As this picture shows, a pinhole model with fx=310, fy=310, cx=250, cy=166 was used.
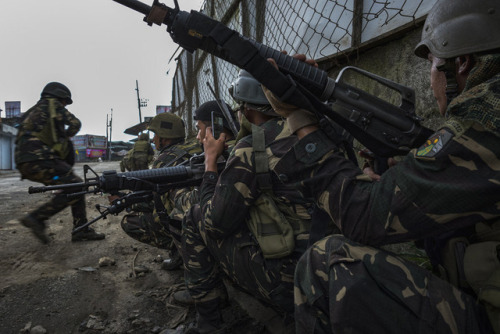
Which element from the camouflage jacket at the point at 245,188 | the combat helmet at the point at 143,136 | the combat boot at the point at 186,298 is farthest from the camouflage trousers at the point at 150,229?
the combat helmet at the point at 143,136

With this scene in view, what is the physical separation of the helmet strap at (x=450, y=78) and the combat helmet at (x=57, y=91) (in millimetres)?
4311

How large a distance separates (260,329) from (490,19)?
5.87ft

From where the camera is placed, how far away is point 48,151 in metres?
3.65

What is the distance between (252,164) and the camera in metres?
1.51

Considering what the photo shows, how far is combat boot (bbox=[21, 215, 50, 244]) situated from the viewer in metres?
3.18

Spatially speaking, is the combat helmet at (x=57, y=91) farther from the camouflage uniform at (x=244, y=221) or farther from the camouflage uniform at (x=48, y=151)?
the camouflage uniform at (x=244, y=221)

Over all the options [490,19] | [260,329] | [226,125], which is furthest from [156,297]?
[490,19]

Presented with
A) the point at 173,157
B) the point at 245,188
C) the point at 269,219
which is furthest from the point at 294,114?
the point at 173,157

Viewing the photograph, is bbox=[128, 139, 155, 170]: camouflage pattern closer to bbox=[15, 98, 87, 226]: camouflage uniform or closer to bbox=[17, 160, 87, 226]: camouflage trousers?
bbox=[15, 98, 87, 226]: camouflage uniform

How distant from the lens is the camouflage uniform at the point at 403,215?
0.77 meters

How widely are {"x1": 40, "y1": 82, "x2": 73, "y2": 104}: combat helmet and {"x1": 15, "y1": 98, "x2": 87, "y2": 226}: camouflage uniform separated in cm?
8

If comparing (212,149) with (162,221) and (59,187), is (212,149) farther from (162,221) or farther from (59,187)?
(59,187)

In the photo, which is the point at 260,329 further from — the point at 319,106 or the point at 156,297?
the point at 319,106

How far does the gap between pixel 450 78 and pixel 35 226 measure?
374 centimetres
